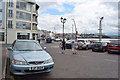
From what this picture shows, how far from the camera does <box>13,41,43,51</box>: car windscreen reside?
19.1 ft

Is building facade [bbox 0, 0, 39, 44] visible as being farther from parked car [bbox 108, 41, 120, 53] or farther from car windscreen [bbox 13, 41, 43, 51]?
A: car windscreen [bbox 13, 41, 43, 51]

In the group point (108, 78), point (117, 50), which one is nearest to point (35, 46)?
point (108, 78)

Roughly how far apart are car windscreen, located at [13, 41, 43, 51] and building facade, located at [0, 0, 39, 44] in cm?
3007

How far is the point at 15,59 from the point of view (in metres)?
4.59

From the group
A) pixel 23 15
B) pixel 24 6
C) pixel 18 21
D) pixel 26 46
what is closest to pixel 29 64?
pixel 26 46

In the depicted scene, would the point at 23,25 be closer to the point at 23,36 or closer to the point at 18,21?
the point at 18,21

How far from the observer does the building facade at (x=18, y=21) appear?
34.8 metres

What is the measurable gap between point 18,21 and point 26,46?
108 feet

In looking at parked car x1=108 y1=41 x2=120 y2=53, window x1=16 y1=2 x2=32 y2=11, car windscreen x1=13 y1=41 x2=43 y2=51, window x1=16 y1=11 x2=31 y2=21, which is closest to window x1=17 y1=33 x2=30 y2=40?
window x1=16 y1=11 x2=31 y2=21

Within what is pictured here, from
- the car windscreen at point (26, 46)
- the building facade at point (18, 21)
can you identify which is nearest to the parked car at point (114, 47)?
the car windscreen at point (26, 46)

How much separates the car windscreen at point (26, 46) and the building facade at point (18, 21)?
30067 millimetres

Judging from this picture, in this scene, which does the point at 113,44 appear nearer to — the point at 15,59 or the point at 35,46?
the point at 35,46

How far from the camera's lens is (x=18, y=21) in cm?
3641

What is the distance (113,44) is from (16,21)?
99.2 feet
